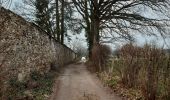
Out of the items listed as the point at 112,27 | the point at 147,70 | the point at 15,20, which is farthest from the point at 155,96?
the point at 112,27

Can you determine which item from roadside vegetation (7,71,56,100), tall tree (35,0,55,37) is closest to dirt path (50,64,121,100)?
roadside vegetation (7,71,56,100)

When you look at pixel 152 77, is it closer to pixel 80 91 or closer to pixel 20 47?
pixel 80 91

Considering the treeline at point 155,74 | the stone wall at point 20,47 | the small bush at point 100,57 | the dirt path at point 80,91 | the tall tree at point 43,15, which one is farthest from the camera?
the tall tree at point 43,15

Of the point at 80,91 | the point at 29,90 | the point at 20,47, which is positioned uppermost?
the point at 20,47

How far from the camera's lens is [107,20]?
30.5 m

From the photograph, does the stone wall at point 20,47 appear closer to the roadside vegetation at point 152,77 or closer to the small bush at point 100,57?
the roadside vegetation at point 152,77

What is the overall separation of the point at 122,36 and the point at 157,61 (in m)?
20.8

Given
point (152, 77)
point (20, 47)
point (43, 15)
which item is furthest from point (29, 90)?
point (43, 15)

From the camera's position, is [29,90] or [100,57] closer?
[29,90]

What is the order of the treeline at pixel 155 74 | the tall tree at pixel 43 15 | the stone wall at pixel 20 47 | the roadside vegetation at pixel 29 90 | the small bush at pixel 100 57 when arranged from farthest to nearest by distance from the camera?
the tall tree at pixel 43 15
the small bush at pixel 100 57
the stone wall at pixel 20 47
the roadside vegetation at pixel 29 90
the treeline at pixel 155 74

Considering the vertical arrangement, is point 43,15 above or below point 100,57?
above

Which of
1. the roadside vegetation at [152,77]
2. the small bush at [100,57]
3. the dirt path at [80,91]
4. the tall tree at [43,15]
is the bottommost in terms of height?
the dirt path at [80,91]

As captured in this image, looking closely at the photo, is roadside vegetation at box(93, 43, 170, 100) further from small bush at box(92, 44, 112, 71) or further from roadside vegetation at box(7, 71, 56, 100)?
small bush at box(92, 44, 112, 71)

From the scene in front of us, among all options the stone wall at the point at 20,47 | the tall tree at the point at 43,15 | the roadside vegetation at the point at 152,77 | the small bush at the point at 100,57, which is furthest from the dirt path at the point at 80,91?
the tall tree at the point at 43,15
